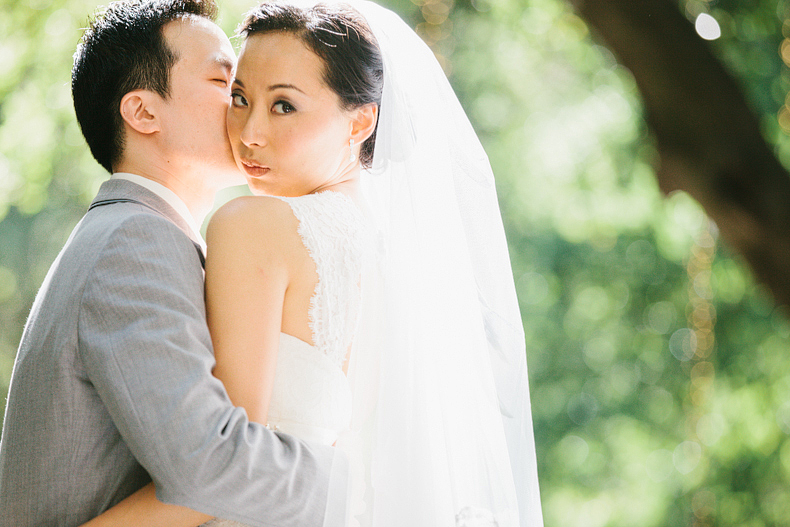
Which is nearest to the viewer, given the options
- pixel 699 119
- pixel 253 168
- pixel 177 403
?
pixel 177 403

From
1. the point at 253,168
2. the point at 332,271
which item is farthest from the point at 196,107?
the point at 332,271

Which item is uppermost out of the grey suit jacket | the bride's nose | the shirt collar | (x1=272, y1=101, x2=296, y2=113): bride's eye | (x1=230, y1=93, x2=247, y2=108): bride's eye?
(x1=230, y1=93, x2=247, y2=108): bride's eye

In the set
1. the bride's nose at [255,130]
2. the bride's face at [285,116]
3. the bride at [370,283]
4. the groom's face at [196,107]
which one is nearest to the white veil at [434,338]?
the bride at [370,283]

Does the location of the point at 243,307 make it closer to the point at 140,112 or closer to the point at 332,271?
the point at 332,271

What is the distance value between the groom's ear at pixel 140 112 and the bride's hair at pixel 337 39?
316 mm

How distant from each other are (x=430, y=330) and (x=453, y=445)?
263mm

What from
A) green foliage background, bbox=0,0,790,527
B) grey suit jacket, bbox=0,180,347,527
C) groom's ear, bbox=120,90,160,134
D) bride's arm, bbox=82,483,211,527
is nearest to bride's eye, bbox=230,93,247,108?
groom's ear, bbox=120,90,160,134

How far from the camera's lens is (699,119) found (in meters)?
2.04

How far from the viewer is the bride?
1.44 meters

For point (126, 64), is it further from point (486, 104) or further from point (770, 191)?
point (486, 104)

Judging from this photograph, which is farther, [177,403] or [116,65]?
[116,65]

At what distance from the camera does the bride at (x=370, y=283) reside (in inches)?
56.6

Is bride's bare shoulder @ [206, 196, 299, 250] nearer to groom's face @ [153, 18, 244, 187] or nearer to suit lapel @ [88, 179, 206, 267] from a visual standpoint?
suit lapel @ [88, 179, 206, 267]

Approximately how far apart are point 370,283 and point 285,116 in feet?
1.51
